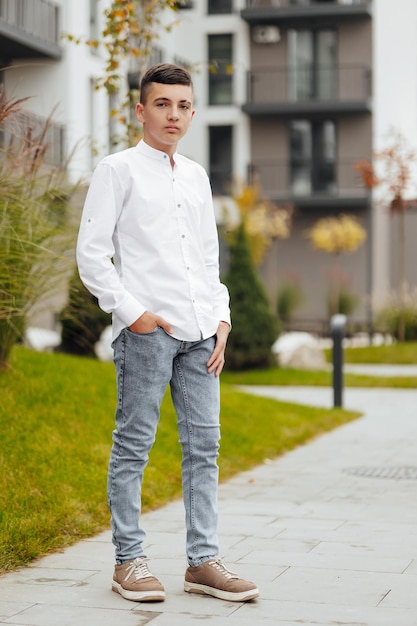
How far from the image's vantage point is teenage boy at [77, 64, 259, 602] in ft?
15.0

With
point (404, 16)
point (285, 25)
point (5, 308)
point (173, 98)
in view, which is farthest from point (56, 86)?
point (173, 98)

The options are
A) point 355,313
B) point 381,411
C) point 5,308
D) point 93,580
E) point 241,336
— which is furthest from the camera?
point 355,313

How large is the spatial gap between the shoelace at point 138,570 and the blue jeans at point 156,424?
36 mm

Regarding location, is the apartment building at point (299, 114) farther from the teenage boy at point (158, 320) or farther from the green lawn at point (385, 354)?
the teenage boy at point (158, 320)

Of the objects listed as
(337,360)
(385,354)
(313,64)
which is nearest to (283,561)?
(337,360)

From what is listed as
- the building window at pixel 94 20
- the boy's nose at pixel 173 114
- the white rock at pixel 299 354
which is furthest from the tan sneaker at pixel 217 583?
the building window at pixel 94 20

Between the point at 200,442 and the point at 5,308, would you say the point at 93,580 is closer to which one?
the point at 200,442

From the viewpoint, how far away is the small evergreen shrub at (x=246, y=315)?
1905cm

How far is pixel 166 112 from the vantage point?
4656 millimetres

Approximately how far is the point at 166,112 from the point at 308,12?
3494cm

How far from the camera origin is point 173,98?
15.3 ft

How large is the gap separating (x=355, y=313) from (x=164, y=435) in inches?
1191

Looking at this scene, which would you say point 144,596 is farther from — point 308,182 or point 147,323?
point 308,182

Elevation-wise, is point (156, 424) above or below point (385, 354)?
above
